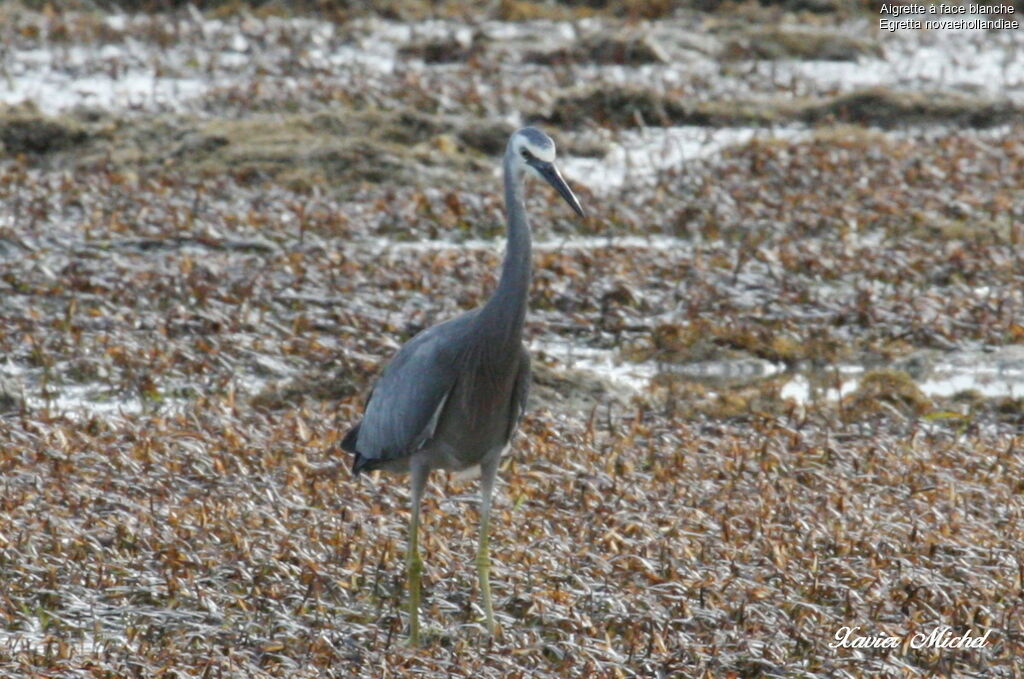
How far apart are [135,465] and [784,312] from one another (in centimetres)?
465

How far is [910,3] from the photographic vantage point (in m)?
25.1

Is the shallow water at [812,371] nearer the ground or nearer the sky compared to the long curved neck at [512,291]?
nearer the ground

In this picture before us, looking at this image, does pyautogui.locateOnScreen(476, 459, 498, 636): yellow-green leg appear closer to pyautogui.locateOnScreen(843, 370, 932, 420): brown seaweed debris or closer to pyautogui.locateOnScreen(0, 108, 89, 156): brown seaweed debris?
pyautogui.locateOnScreen(843, 370, 932, 420): brown seaweed debris

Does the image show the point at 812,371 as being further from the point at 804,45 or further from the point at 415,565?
Answer: the point at 804,45

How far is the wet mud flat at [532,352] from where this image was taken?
5602mm

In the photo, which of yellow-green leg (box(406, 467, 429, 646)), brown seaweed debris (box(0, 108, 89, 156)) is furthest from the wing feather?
brown seaweed debris (box(0, 108, 89, 156))

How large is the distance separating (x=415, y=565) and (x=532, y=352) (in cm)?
377

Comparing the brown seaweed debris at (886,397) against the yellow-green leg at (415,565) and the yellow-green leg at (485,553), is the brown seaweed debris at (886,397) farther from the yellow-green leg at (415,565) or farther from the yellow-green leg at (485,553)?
the yellow-green leg at (415,565)

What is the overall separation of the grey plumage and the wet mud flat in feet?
1.31

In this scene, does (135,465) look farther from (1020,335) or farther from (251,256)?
(1020,335)

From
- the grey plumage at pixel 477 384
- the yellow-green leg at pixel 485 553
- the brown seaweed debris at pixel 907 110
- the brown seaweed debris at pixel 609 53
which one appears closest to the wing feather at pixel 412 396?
the grey plumage at pixel 477 384

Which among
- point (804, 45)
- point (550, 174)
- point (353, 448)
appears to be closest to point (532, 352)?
point (353, 448)

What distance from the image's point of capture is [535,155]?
5.63 meters

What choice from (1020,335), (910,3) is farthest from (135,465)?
(910,3)
